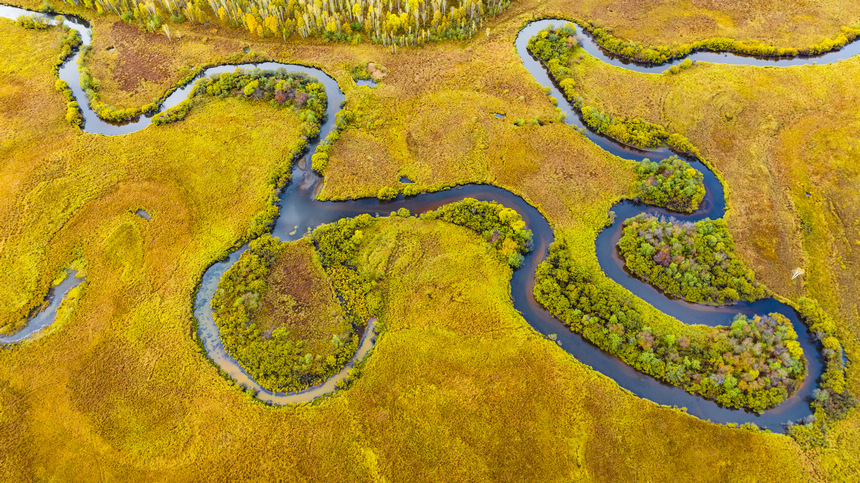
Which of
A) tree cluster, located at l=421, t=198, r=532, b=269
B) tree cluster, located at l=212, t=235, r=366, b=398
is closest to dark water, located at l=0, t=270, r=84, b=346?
tree cluster, located at l=212, t=235, r=366, b=398

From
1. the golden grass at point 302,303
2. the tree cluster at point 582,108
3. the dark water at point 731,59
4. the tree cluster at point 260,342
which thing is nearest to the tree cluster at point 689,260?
the tree cluster at point 582,108

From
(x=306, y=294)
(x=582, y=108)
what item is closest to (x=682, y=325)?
(x=582, y=108)

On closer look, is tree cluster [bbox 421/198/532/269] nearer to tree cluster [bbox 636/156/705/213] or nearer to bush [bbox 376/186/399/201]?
bush [bbox 376/186/399/201]

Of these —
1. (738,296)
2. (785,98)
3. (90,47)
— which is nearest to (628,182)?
(738,296)

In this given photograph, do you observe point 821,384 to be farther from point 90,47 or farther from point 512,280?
point 90,47

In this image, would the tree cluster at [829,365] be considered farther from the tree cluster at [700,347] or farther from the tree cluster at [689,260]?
the tree cluster at [689,260]
